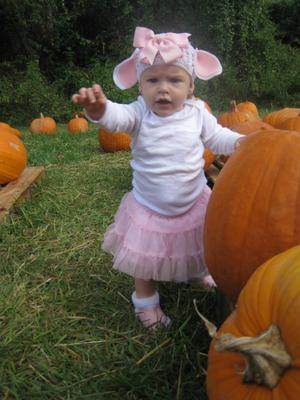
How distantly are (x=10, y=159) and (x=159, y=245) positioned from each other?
196 centimetres

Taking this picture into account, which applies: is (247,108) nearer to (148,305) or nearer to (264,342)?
(148,305)

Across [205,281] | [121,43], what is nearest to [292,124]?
[205,281]

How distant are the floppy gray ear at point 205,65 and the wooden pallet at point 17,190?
1522 millimetres

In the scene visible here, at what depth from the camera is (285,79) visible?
1169 cm

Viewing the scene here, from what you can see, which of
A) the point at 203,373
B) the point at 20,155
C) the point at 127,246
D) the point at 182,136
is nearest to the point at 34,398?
the point at 203,373

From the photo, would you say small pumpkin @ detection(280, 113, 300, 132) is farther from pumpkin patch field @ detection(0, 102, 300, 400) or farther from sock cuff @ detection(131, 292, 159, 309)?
sock cuff @ detection(131, 292, 159, 309)

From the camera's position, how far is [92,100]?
1.76m

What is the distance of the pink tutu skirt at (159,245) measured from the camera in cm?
187

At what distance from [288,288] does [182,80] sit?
1.06m

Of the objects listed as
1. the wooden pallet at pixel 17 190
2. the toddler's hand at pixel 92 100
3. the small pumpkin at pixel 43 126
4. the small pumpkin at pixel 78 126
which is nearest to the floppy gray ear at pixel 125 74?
the toddler's hand at pixel 92 100

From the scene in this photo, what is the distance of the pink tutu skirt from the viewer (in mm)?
1867

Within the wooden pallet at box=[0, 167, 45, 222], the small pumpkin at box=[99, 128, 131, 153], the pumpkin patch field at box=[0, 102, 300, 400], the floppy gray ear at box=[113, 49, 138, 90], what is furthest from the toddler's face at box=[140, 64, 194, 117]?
the small pumpkin at box=[99, 128, 131, 153]

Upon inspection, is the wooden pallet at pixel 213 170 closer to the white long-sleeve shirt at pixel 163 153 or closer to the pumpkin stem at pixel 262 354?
the white long-sleeve shirt at pixel 163 153

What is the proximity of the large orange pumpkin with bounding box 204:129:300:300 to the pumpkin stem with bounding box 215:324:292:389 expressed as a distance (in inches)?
17.6
